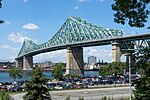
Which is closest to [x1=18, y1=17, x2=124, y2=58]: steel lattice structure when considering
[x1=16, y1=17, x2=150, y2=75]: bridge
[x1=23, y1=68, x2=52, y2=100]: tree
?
[x1=16, y1=17, x2=150, y2=75]: bridge

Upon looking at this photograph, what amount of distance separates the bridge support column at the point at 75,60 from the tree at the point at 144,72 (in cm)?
11276

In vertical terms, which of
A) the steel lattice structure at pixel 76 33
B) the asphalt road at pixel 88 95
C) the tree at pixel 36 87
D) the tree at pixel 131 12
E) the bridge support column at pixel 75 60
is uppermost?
the steel lattice structure at pixel 76 33

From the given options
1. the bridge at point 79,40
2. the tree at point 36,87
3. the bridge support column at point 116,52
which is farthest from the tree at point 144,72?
the bridge support column at point 116,52

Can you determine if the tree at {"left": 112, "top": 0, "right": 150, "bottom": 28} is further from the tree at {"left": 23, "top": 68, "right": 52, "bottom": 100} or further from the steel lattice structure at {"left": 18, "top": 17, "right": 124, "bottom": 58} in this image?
the steel lattice structure at {"left": 18, "top": 17, "right": 124, "bottom": 58}

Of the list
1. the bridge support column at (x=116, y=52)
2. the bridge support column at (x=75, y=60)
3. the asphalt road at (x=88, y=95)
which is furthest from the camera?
the bridge support column at (x=75, y=60)

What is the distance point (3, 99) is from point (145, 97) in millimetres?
Result: 20922

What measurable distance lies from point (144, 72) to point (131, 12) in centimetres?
166

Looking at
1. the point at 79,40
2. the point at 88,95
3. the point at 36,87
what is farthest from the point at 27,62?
the point at 36,87

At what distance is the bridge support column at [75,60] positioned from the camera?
12325 cm

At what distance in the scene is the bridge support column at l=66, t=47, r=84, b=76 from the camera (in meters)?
123

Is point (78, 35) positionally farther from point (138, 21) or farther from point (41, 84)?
point (138, 21)

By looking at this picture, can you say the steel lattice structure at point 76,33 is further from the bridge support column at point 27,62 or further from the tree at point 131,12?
the tree at point 131,12

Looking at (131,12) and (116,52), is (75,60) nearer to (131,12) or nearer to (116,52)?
(116,52)

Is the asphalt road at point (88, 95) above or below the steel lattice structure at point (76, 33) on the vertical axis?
below
